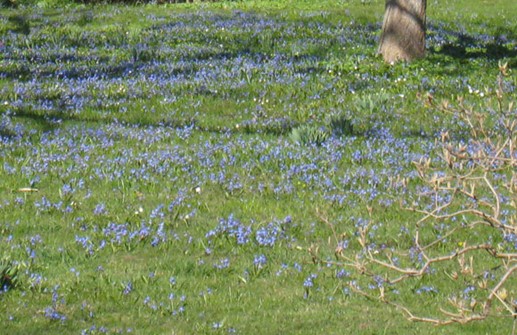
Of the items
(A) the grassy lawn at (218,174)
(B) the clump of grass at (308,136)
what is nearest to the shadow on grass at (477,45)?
(A) the grassy lawn at (218,174)

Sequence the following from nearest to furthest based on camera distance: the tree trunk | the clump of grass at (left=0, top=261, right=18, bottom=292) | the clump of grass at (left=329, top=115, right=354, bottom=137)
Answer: the clump of grass at (left=0, top=261, right=18, bottom=292)
the clump of grass at (left=329, top=115, right=354, bottom=137)
the tree trunk

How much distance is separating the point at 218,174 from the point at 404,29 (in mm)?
7421

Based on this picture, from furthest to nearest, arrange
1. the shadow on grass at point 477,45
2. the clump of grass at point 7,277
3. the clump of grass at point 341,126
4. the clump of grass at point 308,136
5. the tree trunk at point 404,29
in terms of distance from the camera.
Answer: the shadow on grass at point 477,45 → the tree trunk at point 404,29 → the clump of grass at point 341,126 → the clump of grass at point 308,136 → the clump of grass at point 7,277

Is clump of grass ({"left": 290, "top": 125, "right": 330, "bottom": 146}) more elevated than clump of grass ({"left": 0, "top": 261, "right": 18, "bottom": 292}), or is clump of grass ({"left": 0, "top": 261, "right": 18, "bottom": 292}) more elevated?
clump of grass ({"left": 0, "top": 261, "right": 18, "bottom": 292})

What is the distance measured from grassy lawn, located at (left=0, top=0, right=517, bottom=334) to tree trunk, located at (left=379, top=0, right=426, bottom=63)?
39 cm

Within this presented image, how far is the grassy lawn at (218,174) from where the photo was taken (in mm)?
6055

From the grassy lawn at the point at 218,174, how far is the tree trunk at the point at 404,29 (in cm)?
39

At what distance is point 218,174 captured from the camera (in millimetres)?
9195

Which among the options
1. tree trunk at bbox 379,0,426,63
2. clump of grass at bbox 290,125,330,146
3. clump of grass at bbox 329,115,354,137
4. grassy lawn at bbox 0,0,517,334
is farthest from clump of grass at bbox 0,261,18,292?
tree trunk at bbox 379,0,426,63

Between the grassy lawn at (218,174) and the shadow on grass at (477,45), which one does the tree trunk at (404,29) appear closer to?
the grassy lawn at (218,174)

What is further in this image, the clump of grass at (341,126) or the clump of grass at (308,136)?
the clump of grass at (341,126)

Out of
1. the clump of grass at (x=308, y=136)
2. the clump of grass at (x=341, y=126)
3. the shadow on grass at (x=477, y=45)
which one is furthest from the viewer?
the shadow on grass at (x=477, y=45)

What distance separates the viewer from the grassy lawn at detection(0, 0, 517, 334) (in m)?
6.05

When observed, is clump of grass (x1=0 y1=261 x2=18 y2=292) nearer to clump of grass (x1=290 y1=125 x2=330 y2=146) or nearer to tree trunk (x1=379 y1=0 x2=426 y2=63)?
clump of grass (x1=290 y1=125 x2=330 y2=146)
